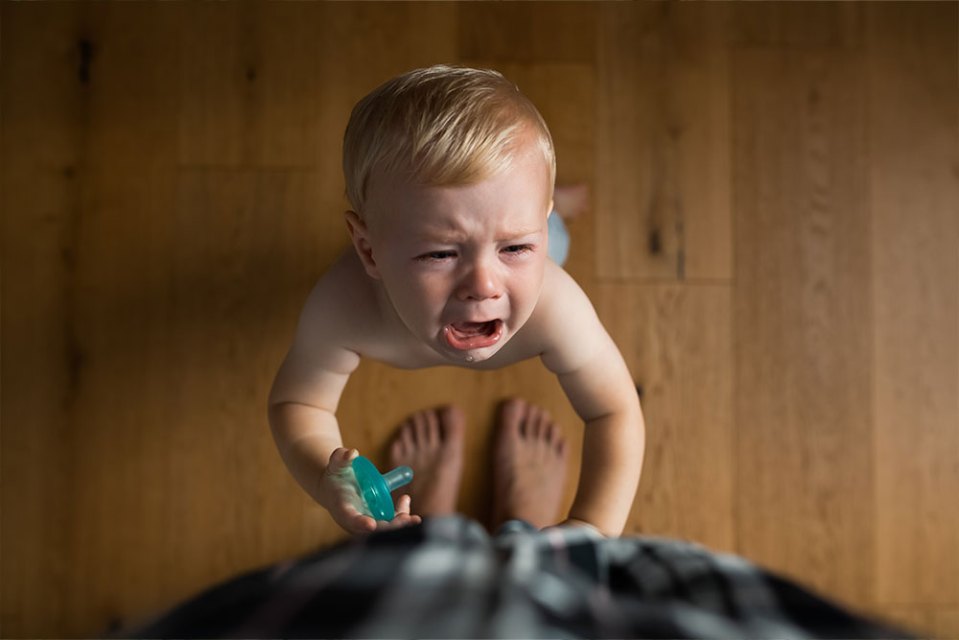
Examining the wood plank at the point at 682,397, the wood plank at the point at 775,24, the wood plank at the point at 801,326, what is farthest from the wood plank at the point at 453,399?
the wood plank at the point at 775,24

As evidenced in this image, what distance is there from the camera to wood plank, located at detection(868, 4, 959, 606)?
1064 mm

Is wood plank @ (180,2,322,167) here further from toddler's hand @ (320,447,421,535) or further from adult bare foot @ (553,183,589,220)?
toddler's hand @ (320,447,421,535)

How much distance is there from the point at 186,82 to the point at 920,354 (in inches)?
41.2

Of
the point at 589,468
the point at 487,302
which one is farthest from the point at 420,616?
the point at 589,468

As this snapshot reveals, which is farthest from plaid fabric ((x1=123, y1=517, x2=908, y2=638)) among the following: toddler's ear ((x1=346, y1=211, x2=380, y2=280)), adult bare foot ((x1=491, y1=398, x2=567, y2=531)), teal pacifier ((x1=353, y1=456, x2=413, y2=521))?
adult bare foot ((x1=491, y1=398, x2=567, y2=531))

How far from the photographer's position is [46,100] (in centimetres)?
106

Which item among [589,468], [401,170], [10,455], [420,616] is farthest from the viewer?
[10,455]

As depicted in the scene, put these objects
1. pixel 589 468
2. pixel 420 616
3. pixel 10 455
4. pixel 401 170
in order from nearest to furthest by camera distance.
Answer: pixel 420 616
pixel 401 170
pixel 589 468
pixel 10 455

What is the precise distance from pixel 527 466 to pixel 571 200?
1.15 ft

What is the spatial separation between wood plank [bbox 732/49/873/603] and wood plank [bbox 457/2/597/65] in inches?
8.4

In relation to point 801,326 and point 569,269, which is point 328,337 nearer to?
point 569,269

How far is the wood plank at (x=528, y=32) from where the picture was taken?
3.47 feet

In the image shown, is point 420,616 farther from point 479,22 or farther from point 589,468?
point 479,22

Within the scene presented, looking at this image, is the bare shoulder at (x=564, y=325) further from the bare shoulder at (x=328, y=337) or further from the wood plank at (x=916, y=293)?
the wood plank at (x=916, y=293)
